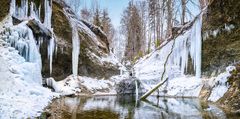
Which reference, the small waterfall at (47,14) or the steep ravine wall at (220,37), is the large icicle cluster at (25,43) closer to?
the small waterfall at (47,14)

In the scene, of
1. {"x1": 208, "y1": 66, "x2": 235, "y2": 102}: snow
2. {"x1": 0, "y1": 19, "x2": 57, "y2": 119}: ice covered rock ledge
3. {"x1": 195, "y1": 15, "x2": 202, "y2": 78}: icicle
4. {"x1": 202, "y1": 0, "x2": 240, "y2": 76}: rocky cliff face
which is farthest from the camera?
{"x1": 195, "y1": 15, "x2": 202, "y2": 78}: icicle

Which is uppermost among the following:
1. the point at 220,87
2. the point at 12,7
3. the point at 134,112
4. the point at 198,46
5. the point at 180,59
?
the point at 12,7

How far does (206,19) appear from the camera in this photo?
898 inches

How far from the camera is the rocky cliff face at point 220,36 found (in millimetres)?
19719

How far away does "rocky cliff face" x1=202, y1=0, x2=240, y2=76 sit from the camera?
1972cm

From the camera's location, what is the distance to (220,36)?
844 inches

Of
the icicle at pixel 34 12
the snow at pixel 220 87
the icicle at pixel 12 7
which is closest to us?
the snow at pixel 220 87

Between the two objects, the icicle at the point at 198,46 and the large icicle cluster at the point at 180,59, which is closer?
the icicle at the point at 198,46

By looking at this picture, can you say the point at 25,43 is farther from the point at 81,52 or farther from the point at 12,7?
the point at 81,52

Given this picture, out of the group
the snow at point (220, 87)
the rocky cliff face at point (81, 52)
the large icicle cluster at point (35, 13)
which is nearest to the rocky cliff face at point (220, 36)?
the snow at point (220, 87)

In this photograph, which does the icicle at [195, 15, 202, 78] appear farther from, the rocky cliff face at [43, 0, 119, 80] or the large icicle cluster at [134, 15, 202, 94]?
the rocky cliff face at [43, 0, 119, 80]

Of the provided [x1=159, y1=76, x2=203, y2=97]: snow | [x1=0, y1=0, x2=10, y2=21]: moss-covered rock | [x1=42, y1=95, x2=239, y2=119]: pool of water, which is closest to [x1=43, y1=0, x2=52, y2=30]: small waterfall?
[x1=0, y1=0, x2=10, y2=21]: moss-covered rock

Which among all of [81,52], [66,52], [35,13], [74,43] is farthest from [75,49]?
[35,13]

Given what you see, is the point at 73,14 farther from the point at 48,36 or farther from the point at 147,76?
the point at 147,76
